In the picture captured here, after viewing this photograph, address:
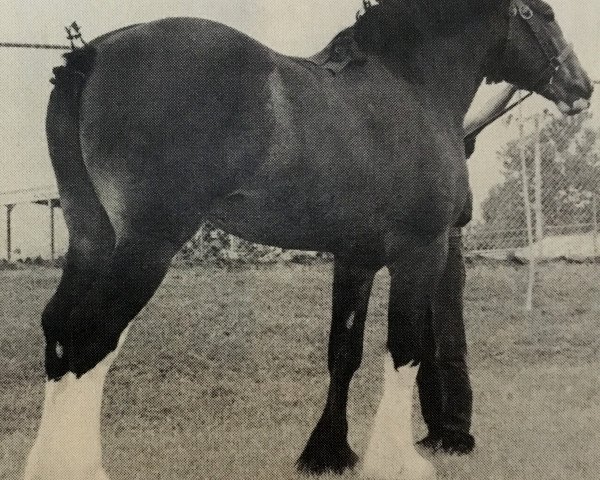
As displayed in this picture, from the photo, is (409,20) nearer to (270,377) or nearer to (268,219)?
(268,219)

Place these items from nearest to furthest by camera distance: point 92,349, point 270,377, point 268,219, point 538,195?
point 92,349 < point 268,219 < point 270,377 < point 538,195

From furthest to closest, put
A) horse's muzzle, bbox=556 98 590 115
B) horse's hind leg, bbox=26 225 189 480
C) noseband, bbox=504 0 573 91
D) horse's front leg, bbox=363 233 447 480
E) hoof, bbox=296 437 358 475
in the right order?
horse's muzzle, bbox=556 98 590 115 < noseband, bbox=504 0 573 91 < hoof, bbox=296 437 358 475 < horse's front leg, bbox=363 233 447 480 < horse's hind leg, bbox=26 225 189 480

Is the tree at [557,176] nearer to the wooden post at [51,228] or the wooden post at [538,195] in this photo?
the wooden post at [538,195]

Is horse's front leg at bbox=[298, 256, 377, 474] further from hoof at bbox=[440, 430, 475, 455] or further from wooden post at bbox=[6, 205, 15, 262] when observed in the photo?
wooden post at bbox=[6, 205, 15, 262]

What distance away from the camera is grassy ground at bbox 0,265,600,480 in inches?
98.7

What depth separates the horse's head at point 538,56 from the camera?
270 cm

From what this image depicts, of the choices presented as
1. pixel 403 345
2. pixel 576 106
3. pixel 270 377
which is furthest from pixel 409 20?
pixel 270 377

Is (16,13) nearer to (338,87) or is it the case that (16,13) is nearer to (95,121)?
(95,121)

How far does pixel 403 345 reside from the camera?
237cm

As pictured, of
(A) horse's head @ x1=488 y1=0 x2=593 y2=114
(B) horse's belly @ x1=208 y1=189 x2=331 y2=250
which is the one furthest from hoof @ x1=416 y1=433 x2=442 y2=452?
(A) horse's head @ x1=488 y1=0 x2=593 y2=114

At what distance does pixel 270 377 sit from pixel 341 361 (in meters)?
0.52

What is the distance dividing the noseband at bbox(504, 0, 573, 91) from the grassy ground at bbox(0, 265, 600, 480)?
1095 mm

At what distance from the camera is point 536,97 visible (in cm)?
346

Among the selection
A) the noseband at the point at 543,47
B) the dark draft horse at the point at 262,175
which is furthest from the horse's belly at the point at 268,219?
the noseband at the point at 543,47
